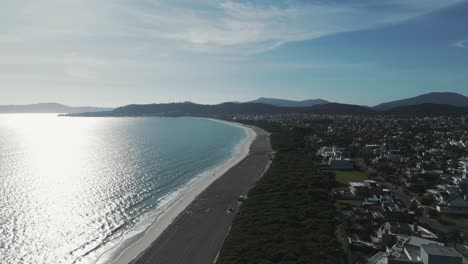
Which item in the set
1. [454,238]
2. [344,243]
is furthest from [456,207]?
[344,243]

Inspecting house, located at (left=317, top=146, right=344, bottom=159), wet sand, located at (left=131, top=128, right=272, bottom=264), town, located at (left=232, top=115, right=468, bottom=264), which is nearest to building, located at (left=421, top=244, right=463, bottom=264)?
town, located at (left=232, top=115, right=468, bottom=264)

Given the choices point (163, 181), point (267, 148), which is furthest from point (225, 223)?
point (267, 148)

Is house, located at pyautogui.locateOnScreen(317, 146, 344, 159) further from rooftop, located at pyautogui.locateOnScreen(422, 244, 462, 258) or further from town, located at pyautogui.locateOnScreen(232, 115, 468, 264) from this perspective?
rooftop, located at pyautogui.locateOnScreen(422, 244, 462, 258)

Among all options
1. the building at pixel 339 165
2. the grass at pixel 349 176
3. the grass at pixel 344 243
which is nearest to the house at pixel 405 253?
the grass at pixel 344 243

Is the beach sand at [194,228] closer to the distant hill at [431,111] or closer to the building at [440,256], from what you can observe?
the building at [440,256]

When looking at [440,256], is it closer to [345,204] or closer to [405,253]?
[405,253]

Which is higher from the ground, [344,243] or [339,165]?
[339,165]
